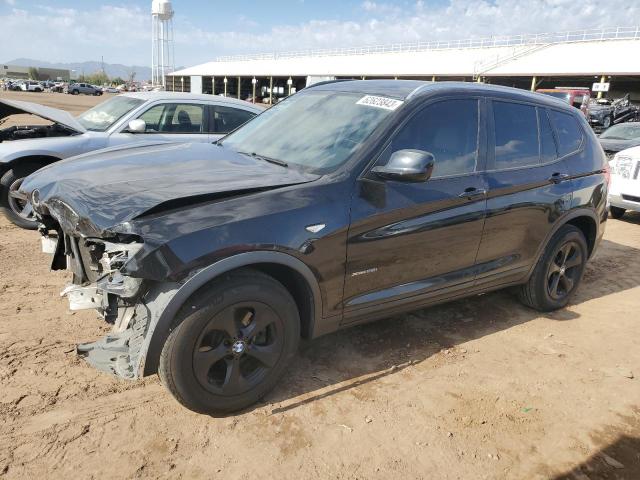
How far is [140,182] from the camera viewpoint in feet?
9.45

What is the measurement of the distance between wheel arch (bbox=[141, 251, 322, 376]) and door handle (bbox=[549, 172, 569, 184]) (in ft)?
7.85

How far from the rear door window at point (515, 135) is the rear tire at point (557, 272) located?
0.85 metres

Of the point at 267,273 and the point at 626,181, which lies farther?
the point at 626,181

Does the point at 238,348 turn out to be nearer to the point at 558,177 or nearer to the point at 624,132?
the point at 558,177

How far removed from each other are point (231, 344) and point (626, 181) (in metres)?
7.61

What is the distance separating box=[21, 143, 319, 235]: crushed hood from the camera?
2592mm

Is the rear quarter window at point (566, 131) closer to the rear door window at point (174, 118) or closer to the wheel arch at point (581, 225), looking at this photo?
the wheel arch at point (581, 225)

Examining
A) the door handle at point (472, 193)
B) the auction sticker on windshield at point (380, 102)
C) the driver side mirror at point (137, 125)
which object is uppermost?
the auction sticker on windshield at point (380, 102)

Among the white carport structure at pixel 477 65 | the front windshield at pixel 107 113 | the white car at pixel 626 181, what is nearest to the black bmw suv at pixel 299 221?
the front windshield at pixel 107 113

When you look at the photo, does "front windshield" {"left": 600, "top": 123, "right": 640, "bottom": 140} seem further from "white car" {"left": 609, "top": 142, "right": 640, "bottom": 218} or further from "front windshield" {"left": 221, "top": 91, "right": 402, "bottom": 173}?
"front windshield" {"left": 221, "top": 91, "right": 402, "bottom": 173}

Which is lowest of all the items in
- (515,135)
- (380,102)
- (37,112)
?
(37,112)

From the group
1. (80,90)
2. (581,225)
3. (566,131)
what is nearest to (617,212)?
(581,225)

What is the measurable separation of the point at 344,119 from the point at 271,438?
209cm

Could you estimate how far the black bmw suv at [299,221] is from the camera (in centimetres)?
254
